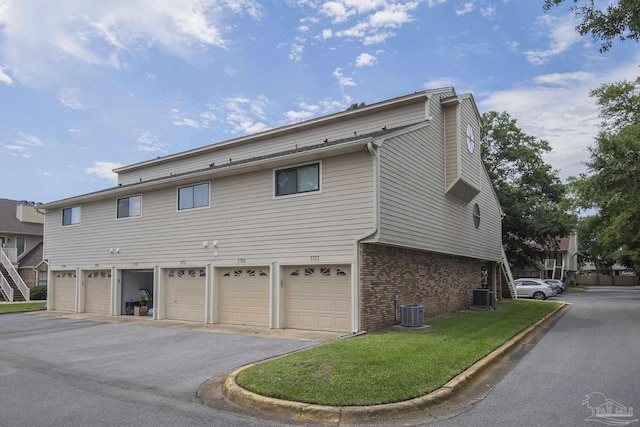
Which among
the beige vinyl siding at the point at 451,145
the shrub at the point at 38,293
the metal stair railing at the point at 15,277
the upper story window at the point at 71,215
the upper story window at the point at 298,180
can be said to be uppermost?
the beige vinyl siding at the point at 451,145

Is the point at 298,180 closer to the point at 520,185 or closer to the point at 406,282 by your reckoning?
the point at 406,282

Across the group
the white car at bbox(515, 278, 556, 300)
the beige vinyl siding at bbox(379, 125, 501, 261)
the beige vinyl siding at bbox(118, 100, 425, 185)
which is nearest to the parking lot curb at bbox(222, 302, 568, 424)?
the beige vinyl siding at bbox(379, 125, 501, 261)

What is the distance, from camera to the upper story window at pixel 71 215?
22250 mm

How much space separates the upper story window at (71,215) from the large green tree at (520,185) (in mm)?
28625

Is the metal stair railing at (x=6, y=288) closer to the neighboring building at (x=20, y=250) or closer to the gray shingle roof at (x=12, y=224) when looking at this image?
the neighboring building at (x=20, y=250)

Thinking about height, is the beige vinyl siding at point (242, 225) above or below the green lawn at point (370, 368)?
above

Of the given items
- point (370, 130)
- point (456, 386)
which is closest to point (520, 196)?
point (370, 130)

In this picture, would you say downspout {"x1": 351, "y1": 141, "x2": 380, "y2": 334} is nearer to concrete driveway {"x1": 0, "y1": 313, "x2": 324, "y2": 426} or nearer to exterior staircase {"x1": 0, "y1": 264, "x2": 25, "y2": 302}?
concrete driveway {"x1": 0, "y1": 313, "x2": 324, "y2": 426}

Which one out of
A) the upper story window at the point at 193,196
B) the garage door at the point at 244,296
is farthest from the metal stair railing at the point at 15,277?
the garage door at the point at 244,296

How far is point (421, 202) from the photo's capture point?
15.7 metres

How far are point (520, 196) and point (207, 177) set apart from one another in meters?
28.2

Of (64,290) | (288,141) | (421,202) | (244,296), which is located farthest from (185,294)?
(64,290)

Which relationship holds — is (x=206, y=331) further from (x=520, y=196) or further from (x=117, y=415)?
(x=520, y=196)

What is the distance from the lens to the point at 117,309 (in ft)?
66.8
